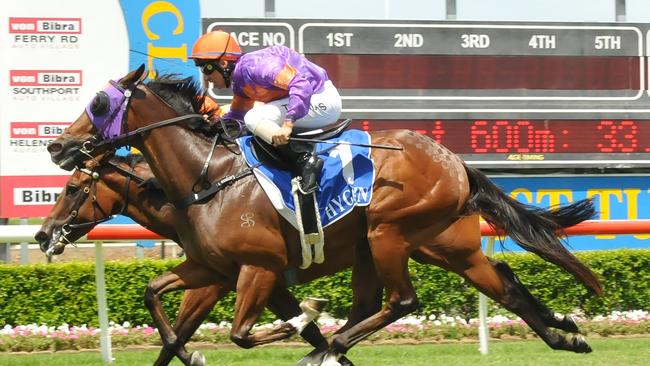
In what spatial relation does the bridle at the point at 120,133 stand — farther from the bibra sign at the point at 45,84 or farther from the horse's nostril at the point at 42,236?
the bibra sign at the point at 45,84

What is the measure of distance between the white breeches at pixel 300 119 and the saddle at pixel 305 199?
5 cm

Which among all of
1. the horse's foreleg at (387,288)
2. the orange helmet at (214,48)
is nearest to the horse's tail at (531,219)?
the horse's foreleg at (387,288)

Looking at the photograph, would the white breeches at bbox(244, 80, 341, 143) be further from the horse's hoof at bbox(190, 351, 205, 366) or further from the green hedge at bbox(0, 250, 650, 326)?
the green hedge at bbox(0, 250, 650, 326)

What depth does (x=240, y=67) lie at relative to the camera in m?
4.63

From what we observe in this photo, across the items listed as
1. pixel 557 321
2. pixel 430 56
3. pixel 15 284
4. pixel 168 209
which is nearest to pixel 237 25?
pixel 430 56

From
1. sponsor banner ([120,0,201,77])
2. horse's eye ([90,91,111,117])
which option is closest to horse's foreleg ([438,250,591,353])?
horse's eye ([90,91,111,117])

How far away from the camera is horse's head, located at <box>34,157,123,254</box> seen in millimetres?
5133

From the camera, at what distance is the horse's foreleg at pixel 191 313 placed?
485 centimetres

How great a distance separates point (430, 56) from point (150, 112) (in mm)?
3842

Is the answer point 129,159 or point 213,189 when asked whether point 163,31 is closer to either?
point 129,159

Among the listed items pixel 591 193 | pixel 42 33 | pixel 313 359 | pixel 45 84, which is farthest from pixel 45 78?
pixel 591 193

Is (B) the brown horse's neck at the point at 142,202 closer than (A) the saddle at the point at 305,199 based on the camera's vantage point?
No

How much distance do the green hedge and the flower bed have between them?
0.09 metres

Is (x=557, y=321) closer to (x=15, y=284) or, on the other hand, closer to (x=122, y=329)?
(x=122, y=329)
